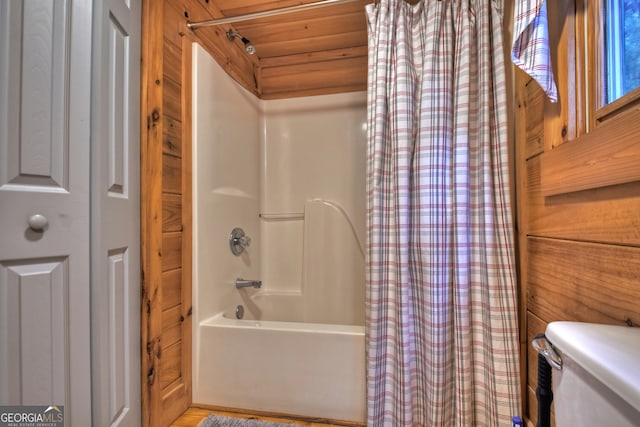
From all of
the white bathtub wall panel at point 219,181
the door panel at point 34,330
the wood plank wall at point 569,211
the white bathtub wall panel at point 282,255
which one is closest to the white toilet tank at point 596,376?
the wood plank wall at point 569,211

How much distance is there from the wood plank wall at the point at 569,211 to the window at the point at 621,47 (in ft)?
0.27

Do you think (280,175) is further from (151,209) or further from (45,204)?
(45,204)

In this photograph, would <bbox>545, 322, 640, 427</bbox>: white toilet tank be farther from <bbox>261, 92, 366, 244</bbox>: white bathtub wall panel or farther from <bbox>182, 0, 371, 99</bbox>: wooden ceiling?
<bbox>182, 0, 371, 99</bbox>: wooden ceiling

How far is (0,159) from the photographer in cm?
68

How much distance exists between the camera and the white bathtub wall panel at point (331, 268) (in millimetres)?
1866

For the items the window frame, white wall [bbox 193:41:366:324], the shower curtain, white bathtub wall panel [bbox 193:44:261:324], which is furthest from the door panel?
the window frame

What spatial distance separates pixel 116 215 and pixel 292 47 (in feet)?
5.67

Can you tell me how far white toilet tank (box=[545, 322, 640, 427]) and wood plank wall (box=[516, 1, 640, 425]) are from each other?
0.21 m

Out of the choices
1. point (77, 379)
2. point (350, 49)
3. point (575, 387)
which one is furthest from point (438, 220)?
point (350, 49)

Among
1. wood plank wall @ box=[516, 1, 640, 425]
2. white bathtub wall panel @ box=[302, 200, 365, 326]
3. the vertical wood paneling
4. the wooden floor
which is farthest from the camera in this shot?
white bathtub wall panel @ box=[302, 200, 365, 326]

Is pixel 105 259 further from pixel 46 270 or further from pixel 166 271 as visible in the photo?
pixel 166 271

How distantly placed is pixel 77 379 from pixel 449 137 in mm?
1536

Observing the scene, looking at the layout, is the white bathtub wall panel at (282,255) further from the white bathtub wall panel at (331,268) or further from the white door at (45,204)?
the white door at (45,204)

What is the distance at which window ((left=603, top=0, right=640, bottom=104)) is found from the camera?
69cm
